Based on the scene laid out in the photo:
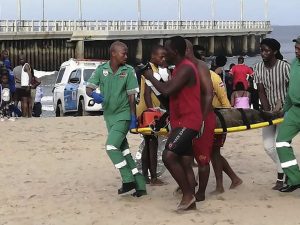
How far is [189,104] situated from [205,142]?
1.72 ft

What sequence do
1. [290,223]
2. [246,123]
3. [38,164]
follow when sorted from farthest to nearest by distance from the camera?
1. [38,164]
2. [246,123]
3. [290,223]

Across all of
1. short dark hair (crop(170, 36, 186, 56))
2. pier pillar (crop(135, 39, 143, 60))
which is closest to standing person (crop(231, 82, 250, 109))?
short dark hair (crop(170, 36, 186, 56))

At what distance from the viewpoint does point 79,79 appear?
17.4 m

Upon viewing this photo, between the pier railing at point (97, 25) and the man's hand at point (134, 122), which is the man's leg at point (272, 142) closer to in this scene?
the man's hand at point (134, 122)

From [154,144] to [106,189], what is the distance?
0.72m

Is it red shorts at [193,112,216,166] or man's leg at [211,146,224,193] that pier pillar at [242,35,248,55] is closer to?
man's leg at [211,146,224,193]

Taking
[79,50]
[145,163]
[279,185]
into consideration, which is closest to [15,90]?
[145,163]

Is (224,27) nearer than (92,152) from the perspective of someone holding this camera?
No

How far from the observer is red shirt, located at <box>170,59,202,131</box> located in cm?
604

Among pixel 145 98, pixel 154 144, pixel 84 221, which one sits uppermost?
pixel 145 98

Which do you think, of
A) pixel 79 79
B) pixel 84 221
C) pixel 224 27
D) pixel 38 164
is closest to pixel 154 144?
pixel 84 221

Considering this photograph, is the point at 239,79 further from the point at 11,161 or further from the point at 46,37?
the point at 46,37

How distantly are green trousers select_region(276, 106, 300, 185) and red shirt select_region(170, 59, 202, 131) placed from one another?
39.0 inches

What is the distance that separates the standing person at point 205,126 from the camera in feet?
20.2
